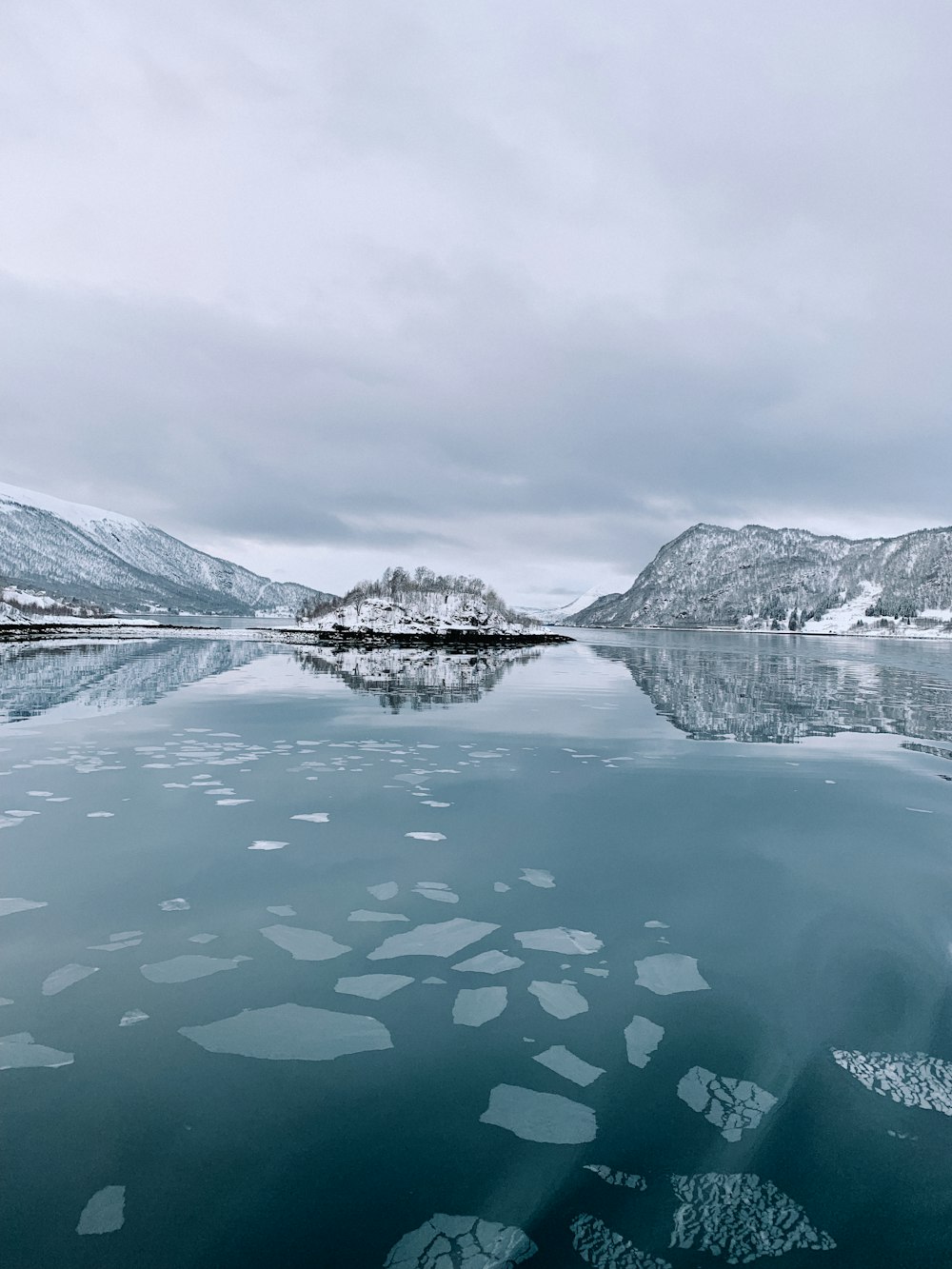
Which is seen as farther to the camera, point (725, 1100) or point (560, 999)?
point (560, 999)

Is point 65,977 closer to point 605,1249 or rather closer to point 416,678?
point 605,1249

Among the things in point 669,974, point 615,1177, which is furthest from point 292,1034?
point 669,974

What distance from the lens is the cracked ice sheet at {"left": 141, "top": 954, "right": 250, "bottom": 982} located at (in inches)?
277

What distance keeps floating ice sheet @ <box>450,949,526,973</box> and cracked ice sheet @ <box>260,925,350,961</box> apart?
56.5 inches

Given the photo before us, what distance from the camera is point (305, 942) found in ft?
25.9

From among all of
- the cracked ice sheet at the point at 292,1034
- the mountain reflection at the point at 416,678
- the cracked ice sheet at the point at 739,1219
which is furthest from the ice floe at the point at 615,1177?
the mountain reflection at the point at 416,678

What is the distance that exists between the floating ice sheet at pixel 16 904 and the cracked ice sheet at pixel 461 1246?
6.87 metres

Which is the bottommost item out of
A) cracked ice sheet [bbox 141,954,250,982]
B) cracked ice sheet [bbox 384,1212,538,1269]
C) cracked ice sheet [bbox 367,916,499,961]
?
cracked ice sheet [bbox 384,1212,538,1269]

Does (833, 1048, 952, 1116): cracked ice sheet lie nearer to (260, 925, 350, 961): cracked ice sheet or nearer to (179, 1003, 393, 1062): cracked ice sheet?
(179, 1003, 393, 1062): cracked ice sheet

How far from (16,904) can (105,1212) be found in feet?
18.3

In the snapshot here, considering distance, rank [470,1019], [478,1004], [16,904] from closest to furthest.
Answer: [470,1019]
[478,1004]
[16,904]

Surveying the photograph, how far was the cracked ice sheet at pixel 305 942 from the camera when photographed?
762 cm

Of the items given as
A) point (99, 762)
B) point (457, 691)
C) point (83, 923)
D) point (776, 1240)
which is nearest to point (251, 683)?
point (457, 691)

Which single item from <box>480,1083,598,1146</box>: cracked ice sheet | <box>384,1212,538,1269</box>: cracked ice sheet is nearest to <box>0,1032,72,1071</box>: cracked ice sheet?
<box>384,1212,538,1269</box>: cracked ice sheet
